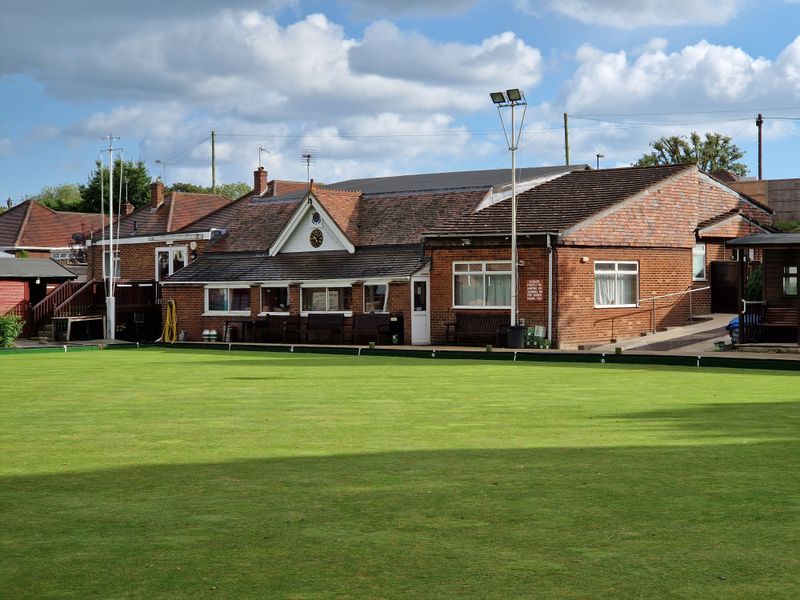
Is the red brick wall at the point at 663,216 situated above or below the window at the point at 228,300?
above

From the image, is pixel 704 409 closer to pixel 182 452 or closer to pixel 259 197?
pixel 182 452

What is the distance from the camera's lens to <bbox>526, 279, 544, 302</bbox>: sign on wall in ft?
104

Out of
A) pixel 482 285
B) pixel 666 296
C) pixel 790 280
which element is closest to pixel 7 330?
pixel 482 285

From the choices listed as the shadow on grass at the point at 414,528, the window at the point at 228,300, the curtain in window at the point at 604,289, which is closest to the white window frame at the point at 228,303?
the window at the point at 228,300

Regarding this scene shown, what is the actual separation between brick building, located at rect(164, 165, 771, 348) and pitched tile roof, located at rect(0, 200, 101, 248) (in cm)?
2599

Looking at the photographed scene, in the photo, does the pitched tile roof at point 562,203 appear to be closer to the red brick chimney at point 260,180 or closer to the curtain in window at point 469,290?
the curtain in window at point 469,290

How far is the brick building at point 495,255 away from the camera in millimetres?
32094

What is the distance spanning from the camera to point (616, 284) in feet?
109

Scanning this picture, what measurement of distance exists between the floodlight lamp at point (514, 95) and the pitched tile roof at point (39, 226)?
3779 cm

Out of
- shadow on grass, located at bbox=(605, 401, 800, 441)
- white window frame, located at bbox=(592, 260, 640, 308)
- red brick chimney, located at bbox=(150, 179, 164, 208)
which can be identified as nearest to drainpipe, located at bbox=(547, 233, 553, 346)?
white window frame, located at bbox=(592, 260, 640, 308)

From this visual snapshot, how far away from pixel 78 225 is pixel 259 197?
87.0 feet

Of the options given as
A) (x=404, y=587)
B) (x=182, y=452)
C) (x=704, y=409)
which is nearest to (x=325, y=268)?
(x=704, y=409)

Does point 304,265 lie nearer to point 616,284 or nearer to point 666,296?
point 616,284

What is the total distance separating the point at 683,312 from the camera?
113 ft
